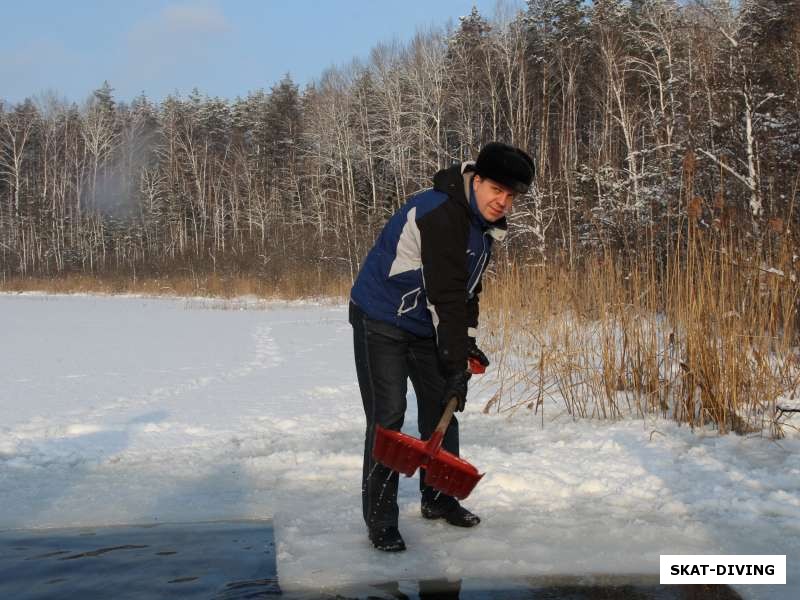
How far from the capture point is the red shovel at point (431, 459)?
2795 millimetres

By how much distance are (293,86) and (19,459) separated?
47.0 meters

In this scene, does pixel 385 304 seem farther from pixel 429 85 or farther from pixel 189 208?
pixel 189 208

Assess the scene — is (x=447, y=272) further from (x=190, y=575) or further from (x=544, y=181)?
(x=544, y=181)

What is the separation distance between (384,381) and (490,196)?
798mm

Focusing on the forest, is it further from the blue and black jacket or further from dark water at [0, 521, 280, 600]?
dark water at [0, 521, 280, 600]

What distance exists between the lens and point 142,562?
286cm

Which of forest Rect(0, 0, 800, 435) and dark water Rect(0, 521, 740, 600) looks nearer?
dark water Rect(0, 521, 740, 600)

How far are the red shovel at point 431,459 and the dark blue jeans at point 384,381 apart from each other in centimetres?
16

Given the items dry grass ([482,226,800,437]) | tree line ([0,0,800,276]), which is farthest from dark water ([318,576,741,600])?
tree line ([0,0,800,276])

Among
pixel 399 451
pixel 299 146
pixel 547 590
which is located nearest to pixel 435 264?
pixel 399 451

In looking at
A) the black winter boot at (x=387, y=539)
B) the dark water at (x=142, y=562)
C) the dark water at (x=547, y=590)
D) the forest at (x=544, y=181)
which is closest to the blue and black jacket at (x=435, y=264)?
the black winter boot at (x=387, y=539)

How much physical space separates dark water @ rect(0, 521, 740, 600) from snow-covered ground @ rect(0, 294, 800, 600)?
3.3 inches

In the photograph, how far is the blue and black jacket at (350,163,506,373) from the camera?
2.79 m

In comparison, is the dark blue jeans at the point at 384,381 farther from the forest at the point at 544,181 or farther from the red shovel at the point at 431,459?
the forest at the point at 544,181
